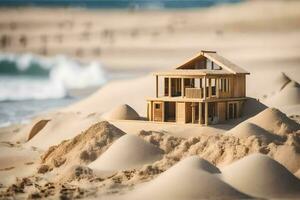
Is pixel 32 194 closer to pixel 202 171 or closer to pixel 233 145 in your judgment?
pixel 202 171

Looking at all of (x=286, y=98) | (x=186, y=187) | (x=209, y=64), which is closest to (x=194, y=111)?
(x=209, y=64)

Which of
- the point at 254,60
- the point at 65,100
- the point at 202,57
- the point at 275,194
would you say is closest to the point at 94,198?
Answer: the point at 275,194

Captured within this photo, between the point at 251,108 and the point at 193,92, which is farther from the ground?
the point at 193,92

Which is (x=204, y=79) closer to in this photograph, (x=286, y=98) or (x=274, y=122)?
(x=274, y=122)

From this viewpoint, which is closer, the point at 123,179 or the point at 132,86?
the point at 123,179

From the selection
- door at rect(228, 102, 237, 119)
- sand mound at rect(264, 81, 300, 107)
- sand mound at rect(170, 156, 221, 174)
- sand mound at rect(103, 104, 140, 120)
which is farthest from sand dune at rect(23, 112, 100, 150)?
sand mound at rect(170, 156, 221, 174)
